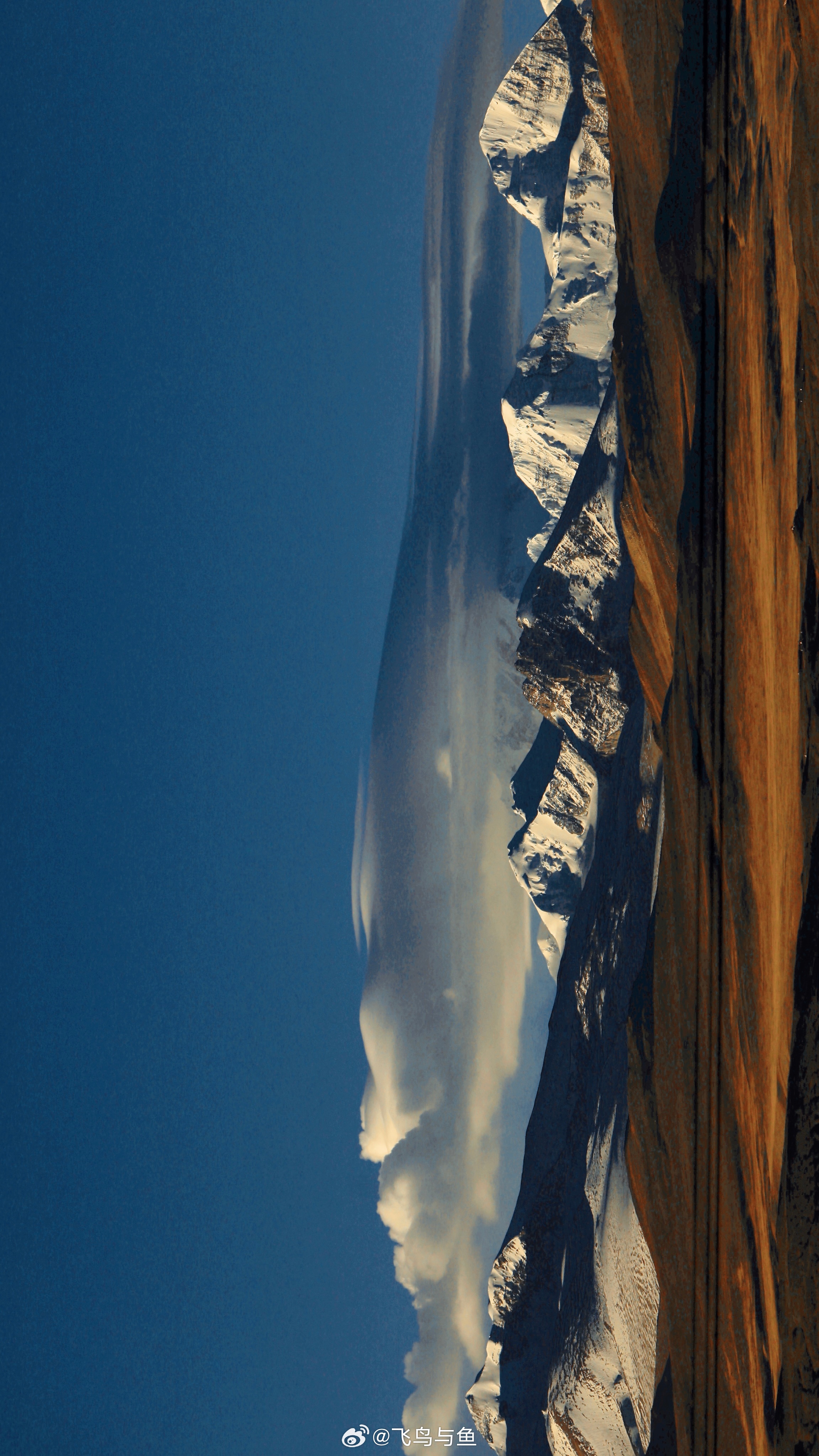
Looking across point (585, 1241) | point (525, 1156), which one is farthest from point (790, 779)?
point (525, 1156)

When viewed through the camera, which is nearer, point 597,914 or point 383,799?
point 597,914

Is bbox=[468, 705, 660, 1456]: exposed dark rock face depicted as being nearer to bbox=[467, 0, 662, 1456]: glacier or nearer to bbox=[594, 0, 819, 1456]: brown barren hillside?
bbox=[467, 0, 662, 1456]: glacier

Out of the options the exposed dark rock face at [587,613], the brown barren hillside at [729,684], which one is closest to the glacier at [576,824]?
the exposed dark rock face at [587,613]

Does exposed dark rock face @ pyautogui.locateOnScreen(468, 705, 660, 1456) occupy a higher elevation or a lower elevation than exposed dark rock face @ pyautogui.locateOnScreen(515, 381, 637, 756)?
lower

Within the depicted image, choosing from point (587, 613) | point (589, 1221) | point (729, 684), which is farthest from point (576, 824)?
point (729, 684)

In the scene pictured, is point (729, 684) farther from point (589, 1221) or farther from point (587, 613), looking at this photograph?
point (587, 613)

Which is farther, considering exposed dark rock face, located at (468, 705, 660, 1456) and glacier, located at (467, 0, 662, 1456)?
glacier, located at (467, 0, 662, 1456)

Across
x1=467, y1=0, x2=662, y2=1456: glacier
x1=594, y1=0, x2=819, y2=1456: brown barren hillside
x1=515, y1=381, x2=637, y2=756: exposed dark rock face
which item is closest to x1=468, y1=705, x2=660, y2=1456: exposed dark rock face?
x1=467, y1=0, x2=662, y2=1456: glacier

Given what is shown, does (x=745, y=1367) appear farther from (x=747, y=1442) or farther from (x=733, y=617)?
(x=733, y=617)

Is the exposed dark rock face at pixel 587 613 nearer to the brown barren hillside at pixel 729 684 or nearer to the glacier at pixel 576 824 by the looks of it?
the glacier at pixel 576 824
